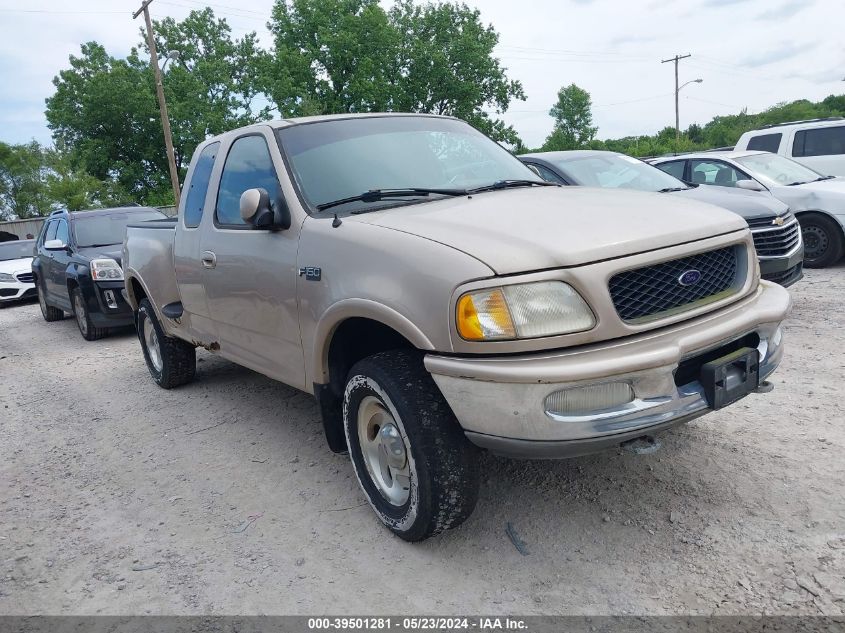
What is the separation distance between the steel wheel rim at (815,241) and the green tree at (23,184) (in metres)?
56.1

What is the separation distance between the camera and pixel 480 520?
10.3 ft

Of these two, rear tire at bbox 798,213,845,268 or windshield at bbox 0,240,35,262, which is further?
windshield at bbox 0,240,35,262

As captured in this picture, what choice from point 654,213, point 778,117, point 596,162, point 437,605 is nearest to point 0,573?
point 437,605

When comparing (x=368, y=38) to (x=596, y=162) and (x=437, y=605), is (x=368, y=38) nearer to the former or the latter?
(x=596, y=162)

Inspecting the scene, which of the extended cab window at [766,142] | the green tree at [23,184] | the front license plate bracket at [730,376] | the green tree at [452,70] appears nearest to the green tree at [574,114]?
the green tree at [452,70]

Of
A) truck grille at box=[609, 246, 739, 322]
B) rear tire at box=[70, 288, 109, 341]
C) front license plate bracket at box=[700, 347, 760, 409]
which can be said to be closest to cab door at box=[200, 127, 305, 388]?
truck grille at box=[609, 246, 739, 322]

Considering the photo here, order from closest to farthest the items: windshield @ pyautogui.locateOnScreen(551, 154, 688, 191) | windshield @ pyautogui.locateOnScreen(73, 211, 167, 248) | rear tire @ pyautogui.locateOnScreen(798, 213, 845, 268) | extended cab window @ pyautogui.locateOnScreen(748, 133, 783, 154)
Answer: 1. windshield @ pyautogui.locateOnScreen(551, 154, 688, 191)
2. rear tire @ pyautogui.locateOnScreen(798, 213, 845, 268)
3. windshield @ pyautogui.locateOnScreen(73, 211, 167, 248)
4. extended cab window @ pyautogui.locateOnScreen(748, 133, 783, 154)

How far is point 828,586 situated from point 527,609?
1.09m

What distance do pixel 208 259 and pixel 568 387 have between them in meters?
2.66

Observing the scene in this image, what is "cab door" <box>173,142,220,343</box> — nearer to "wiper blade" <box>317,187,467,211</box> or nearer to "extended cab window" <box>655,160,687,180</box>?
"wiper blade" <box>317,187,467,211</box>

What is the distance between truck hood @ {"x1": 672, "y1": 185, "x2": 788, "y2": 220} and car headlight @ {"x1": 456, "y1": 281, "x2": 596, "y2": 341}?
4.39 meters

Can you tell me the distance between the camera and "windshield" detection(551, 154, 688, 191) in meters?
7.05

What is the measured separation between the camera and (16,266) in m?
14.3

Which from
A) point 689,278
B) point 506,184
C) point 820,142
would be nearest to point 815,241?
point 820,142
